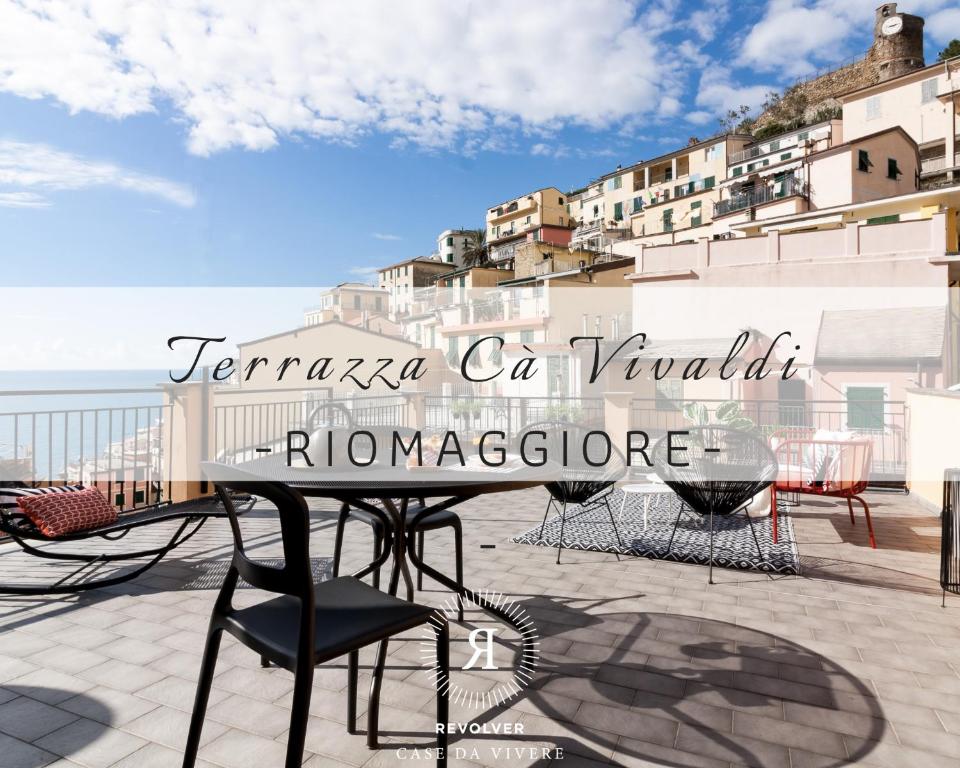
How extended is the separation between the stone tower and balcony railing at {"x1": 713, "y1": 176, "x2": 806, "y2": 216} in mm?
29582

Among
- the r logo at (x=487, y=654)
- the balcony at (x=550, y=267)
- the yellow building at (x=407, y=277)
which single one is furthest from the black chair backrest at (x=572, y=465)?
the yellow building at (x=407, y=277)

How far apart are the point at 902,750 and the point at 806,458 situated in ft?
12.8

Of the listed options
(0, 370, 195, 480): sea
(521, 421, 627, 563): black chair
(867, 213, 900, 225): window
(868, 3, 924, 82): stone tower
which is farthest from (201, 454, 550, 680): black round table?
(868, 3, 924, 82): stone tower

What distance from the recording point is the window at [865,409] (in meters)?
12.4

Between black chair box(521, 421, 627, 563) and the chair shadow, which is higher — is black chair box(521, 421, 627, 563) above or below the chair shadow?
above

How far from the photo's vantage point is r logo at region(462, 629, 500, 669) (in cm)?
248

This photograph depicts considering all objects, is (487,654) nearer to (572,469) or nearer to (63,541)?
(572,469)

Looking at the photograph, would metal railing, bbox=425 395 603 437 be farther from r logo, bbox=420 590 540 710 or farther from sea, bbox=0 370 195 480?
r logo, bbox=420 590 540 710

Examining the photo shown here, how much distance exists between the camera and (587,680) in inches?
92.4

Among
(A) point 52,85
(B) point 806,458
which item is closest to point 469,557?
(B) point 806,458

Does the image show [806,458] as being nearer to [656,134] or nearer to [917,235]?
[917,235]

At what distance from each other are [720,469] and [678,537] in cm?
92

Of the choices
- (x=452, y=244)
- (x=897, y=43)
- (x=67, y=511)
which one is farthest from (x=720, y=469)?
(x=452, y=244)

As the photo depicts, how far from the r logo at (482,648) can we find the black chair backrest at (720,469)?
1948 millimetres
